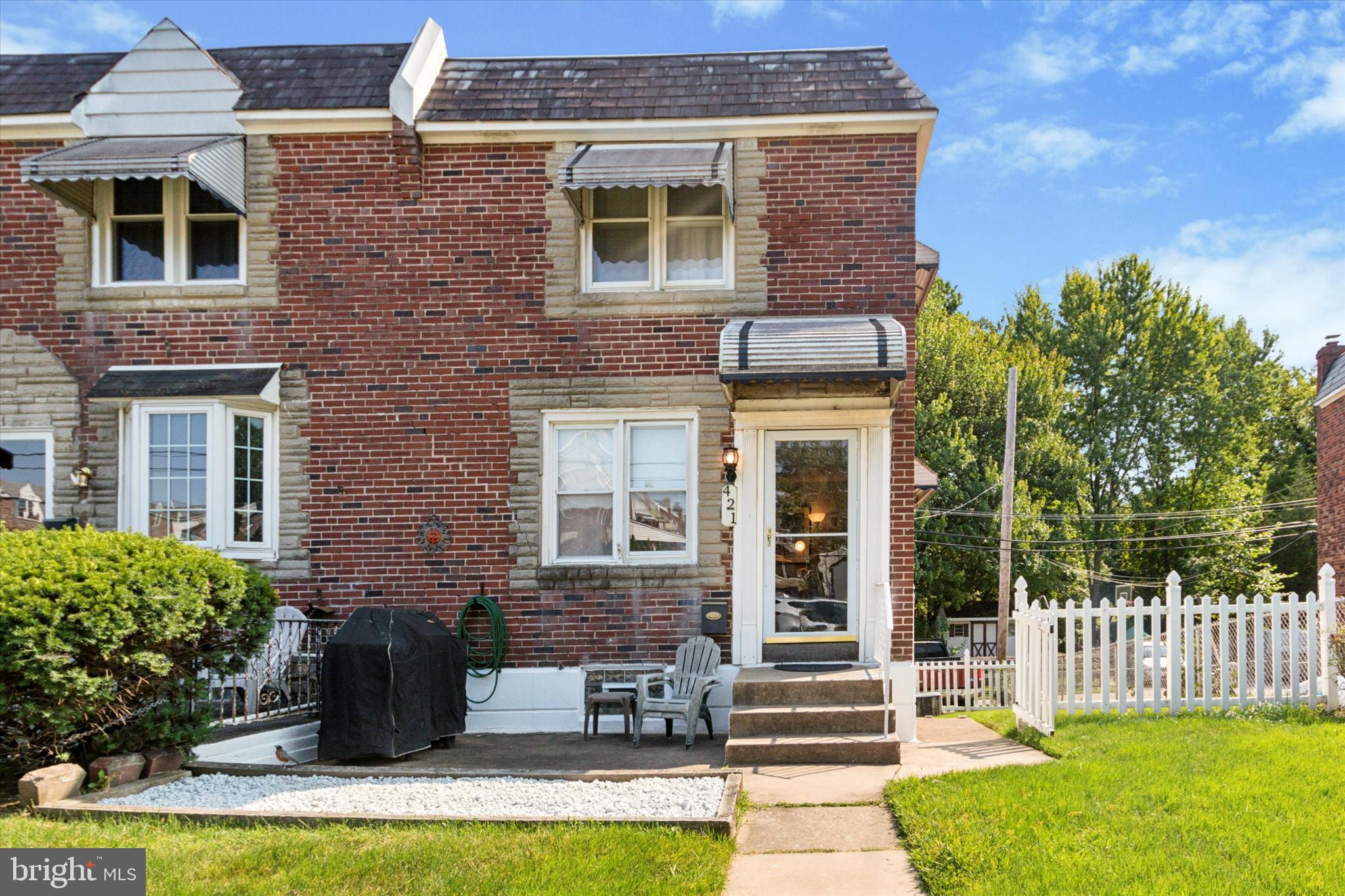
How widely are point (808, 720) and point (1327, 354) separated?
19861 mm

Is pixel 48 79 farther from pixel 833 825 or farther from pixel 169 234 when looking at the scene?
pixel 833 825

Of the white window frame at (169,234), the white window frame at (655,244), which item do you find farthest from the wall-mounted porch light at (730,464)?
the white window frame at (169,234)

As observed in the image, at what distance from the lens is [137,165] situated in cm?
1015

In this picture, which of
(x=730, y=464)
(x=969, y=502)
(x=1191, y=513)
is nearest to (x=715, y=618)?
(x=730, y=464)

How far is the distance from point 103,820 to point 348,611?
14.3ft

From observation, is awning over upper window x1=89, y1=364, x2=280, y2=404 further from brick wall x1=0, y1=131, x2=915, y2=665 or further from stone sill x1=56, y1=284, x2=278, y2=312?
stone sill x1=56, y1=284, x2=278, y2=312

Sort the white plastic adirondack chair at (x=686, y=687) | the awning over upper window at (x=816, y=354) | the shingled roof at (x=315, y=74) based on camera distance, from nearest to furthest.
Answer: the awning over upper window at (x=816, y=354) → the white plastic adirondack chair at (x=686, y=687) → the shingled roof at (x=315, y=74)

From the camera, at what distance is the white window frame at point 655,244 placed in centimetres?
1084

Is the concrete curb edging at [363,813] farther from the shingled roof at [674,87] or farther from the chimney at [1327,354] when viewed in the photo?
the chimney at [1327,354]

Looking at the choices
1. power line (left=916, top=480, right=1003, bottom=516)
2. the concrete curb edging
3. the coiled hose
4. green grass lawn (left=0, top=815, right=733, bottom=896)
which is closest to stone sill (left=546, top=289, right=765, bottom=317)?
the coiled hose

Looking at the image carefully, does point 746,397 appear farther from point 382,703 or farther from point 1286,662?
point 1286,662

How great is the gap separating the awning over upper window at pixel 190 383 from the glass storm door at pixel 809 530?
4966mm

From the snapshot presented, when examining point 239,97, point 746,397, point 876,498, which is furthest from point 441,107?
point 876,498

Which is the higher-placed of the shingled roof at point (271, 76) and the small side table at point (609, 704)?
the shingled roof at point (271, 76)
